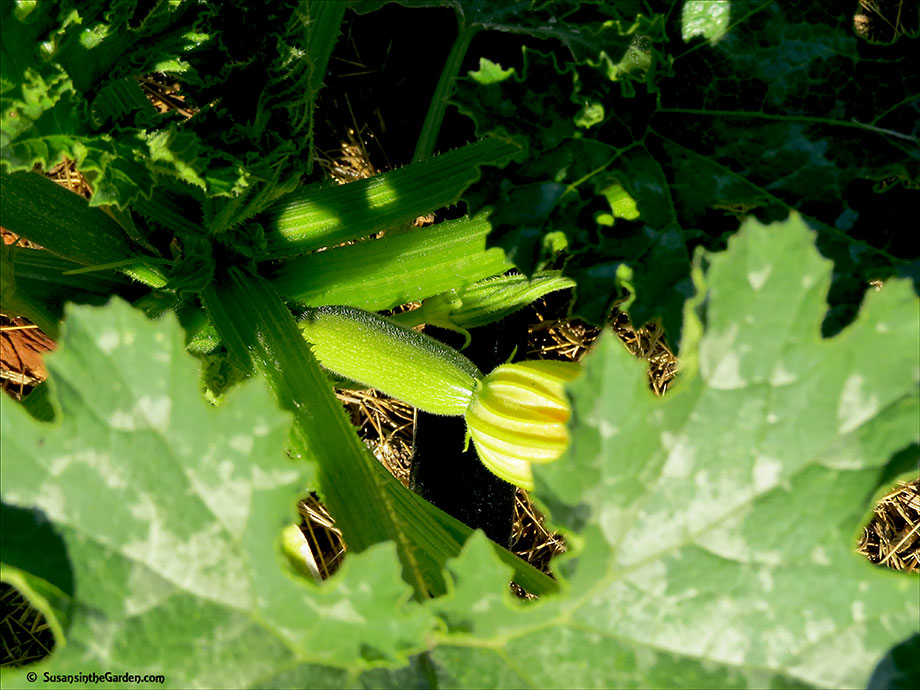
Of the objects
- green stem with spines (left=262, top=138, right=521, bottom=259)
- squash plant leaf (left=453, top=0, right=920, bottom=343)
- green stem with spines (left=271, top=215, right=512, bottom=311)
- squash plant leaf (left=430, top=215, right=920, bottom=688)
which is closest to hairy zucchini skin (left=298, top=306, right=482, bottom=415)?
green stem with spines (left=271, top=215, right=512, bottom=311)

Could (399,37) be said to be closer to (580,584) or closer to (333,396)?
(333,396)

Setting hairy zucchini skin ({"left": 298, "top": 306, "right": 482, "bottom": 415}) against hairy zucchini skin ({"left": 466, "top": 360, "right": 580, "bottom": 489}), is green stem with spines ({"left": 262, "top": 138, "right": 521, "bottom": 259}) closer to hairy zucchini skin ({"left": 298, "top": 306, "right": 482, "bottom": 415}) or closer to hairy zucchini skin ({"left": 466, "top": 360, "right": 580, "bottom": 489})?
hairy zucchini skin ({"left": 298, "top": 306, "right": 482, "bottom": 415})

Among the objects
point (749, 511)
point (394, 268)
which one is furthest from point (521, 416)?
point (749, 511)

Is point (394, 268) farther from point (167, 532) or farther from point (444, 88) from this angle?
point (167, 532)

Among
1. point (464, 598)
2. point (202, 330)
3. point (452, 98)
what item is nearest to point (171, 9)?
point (452, 98)

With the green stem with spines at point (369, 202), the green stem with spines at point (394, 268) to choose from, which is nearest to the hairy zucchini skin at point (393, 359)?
the green stem with spines at point (394, 268)

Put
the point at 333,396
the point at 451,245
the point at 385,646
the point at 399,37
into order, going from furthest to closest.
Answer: the point at 399,37 < the point at 451,245 < the point at 333,396 < the point at 385,646

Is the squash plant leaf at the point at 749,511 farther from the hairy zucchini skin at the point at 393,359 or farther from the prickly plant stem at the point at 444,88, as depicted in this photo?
the prickly plant stem at the point at 444,88
